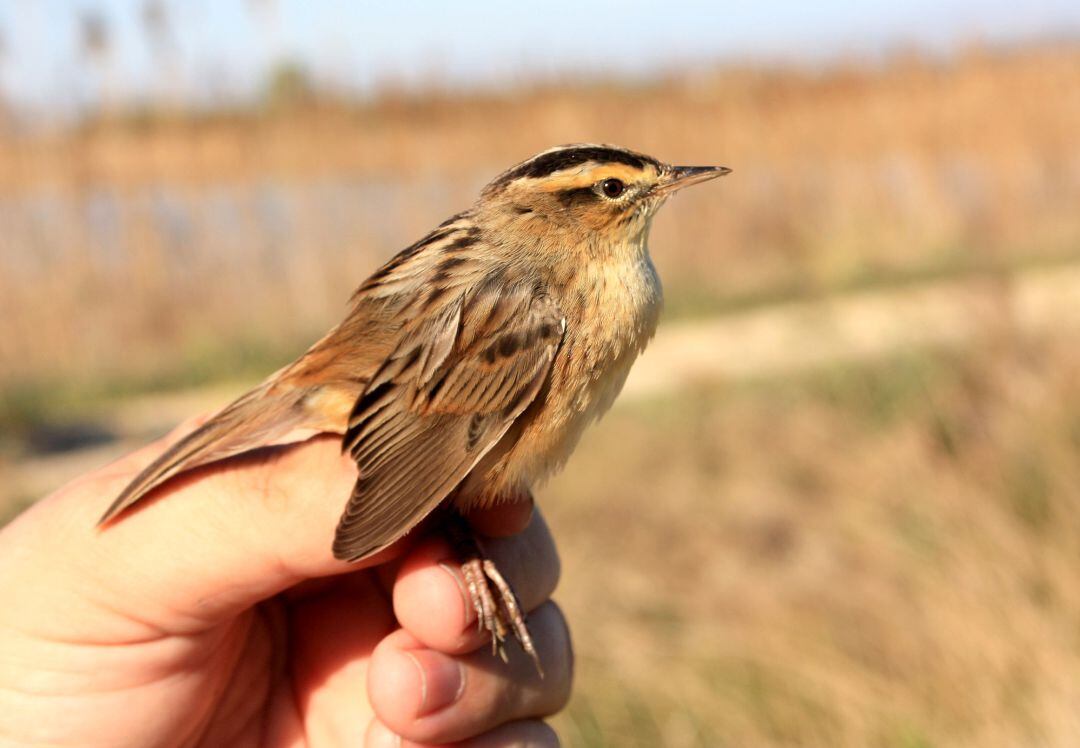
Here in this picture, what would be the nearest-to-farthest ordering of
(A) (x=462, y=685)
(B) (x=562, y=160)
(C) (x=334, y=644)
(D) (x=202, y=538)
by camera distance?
(D) (x=202, y=538) < (A) (x=462, y=685) < (B) (x=562, y=160) < (C) (x=334, y=644)

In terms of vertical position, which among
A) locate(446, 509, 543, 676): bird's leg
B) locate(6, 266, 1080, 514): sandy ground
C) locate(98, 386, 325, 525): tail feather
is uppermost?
locate(98, 386, 325, 525): tail feather

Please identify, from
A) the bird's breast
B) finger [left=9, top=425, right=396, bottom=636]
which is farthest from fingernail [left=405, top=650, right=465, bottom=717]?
the bird's breast

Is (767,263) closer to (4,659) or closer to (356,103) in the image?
(356,103)

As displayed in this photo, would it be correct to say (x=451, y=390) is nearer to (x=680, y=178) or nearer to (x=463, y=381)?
(x=463, y=381)

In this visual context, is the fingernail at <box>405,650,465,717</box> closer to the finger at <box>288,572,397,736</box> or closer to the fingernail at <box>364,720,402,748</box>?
the fingernail at <box>364,720,402,748</box>

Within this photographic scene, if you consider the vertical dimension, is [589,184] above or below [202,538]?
above

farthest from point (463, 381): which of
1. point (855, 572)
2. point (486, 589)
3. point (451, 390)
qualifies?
point (855, 572)
